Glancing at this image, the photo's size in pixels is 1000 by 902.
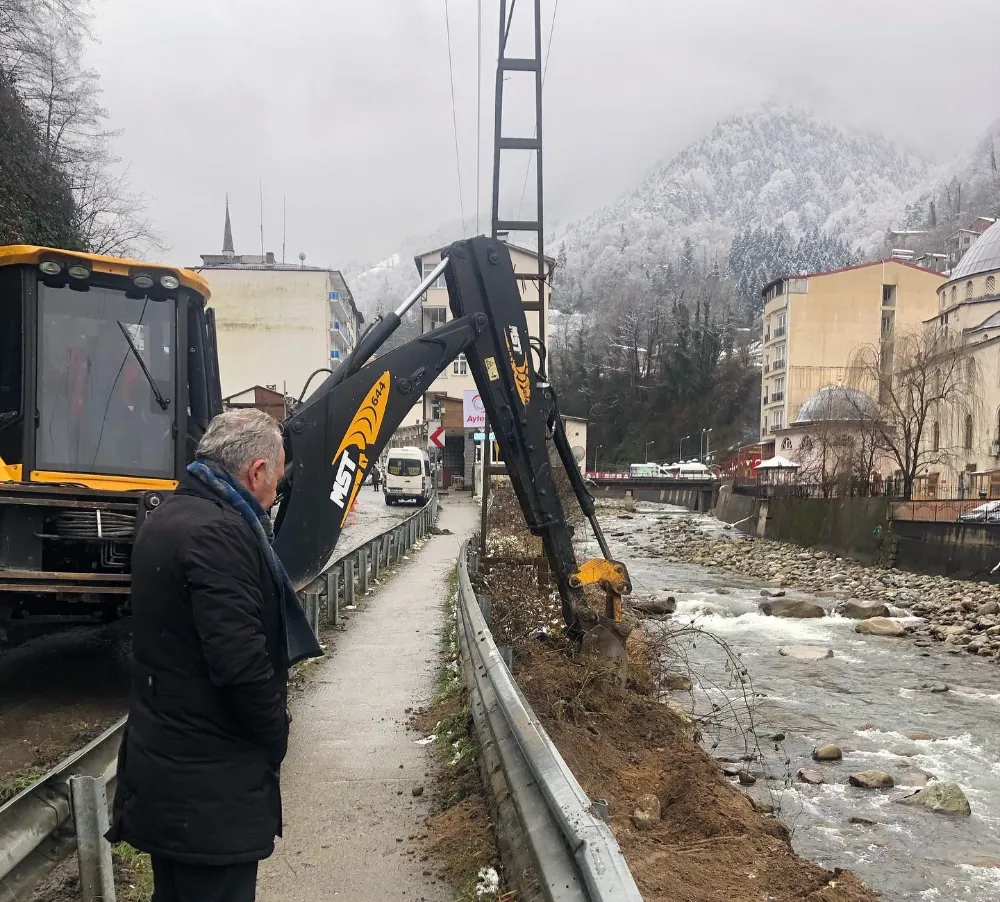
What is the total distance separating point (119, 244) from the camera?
96.5 feet

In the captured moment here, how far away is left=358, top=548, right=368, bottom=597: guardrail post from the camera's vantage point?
13.9 meters

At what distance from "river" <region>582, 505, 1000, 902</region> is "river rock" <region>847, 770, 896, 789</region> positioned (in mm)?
106

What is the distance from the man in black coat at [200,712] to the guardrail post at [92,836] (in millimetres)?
841

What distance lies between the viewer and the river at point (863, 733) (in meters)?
7.39

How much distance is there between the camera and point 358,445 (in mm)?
6172

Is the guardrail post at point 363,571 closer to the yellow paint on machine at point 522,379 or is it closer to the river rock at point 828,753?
the river rock at point 828,753

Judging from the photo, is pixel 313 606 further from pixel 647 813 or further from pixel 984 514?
pixel 984 514

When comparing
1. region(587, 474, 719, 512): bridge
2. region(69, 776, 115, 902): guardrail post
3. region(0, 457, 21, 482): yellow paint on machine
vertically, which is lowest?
region(587, 474, 719, 512): bridge

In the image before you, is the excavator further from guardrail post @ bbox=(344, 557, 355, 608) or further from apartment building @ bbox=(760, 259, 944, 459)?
apartment building @ bbox=(760, 259, 944, 459)

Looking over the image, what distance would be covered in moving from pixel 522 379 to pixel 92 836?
4.91 meters

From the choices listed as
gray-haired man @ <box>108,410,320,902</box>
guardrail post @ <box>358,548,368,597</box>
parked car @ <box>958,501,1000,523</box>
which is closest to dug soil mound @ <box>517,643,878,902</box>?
gray-haired man @ <box>108,410,320,902</box>

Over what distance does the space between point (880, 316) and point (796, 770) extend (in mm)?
74464

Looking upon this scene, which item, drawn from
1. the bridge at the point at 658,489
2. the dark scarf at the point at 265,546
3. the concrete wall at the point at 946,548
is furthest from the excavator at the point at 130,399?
the bridge at the point at 658,489

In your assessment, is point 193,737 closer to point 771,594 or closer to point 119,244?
point 771,594
